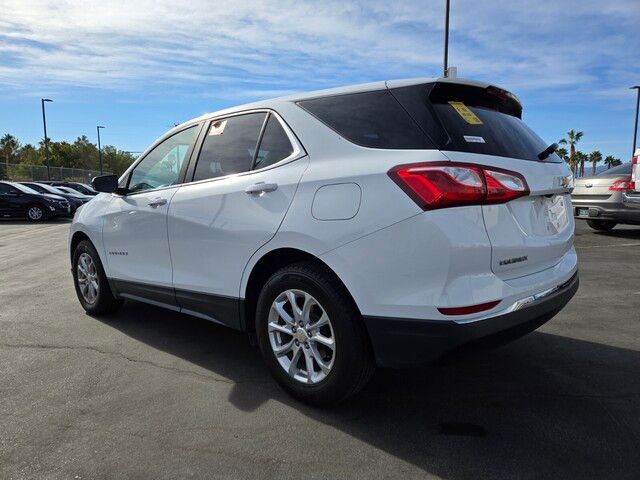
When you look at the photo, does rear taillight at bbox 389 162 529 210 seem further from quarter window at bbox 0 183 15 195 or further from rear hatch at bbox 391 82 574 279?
quarter window at bbox 0 183 15 195

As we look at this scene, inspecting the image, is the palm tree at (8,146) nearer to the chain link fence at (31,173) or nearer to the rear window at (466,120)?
the chain link fence at (31,173)

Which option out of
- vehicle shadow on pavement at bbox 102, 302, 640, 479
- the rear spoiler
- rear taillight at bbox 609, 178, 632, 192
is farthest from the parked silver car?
the rear spoiler

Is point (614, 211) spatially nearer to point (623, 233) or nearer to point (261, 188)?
point (623, 233)

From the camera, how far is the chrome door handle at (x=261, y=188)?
3033 millimetres

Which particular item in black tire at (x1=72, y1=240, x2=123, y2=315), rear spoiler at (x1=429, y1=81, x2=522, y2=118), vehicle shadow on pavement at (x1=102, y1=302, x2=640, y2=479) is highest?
rear spoiler at (x1=429, y1=81, x2=522, y2=118)

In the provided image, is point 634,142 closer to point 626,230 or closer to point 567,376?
point 626,230

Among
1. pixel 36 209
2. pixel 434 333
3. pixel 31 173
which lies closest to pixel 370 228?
pixel 434 333

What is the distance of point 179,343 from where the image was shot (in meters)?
4.22

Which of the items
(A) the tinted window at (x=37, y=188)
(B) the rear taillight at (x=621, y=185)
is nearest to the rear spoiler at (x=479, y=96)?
(B) the rear taillight at (x=621, y=185)

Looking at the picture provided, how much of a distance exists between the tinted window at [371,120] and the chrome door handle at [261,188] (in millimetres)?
476

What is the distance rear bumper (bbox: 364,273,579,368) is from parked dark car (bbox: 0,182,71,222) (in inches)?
782

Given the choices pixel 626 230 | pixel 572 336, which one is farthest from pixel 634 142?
pixel 572 336

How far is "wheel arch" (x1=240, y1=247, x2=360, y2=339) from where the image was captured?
2799 millimetres

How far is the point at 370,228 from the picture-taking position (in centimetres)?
254
